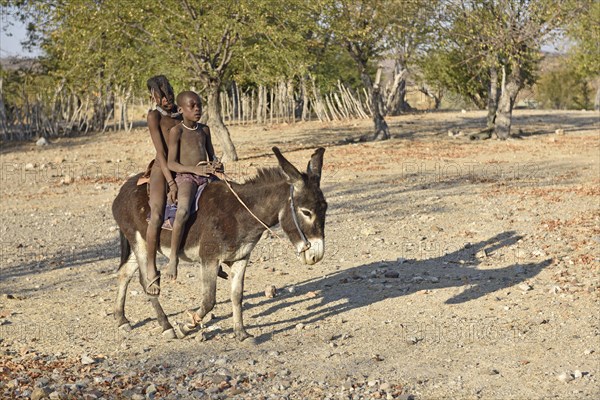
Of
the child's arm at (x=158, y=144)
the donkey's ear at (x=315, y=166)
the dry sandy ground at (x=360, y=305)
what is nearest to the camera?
the dry sandy ground at (x=360, y=305)

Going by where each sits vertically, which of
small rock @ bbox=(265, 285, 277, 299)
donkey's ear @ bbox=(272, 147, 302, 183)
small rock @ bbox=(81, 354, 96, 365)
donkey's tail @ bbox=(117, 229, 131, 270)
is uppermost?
donkey's ear @ bbox=(272, 147, 302, 183)

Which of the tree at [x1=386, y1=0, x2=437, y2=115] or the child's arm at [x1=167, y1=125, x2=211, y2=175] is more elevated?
the tree at [x1=386, y1=0, x2=437, y2=115]

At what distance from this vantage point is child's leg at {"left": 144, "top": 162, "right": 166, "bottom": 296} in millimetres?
8008

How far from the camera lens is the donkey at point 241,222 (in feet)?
24.7

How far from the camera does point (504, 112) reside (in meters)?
29.9

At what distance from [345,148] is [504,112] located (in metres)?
6.43

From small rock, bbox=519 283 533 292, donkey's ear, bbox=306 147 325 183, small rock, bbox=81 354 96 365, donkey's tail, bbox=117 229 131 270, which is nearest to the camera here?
small rock, bbox=81 354 96 365

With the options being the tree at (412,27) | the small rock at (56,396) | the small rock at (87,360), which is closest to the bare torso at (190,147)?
the small rock at (87,360)

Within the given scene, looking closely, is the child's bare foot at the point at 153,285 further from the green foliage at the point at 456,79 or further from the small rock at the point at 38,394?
the green foliage at the point at 456,79

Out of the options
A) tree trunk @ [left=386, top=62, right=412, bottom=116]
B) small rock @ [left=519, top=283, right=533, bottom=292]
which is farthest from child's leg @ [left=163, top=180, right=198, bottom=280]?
tree trunk @ [left=386, top=62, right=412, bottom=116]

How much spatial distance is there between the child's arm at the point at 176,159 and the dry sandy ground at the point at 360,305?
5.57 ft

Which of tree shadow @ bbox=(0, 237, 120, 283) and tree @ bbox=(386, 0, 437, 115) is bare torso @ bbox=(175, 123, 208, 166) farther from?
tree @ bbox=(386, 0, 437, 115)

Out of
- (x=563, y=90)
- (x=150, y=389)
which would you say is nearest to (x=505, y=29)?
(x=150, y=389)

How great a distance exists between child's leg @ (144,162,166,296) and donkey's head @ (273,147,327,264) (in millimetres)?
1314
